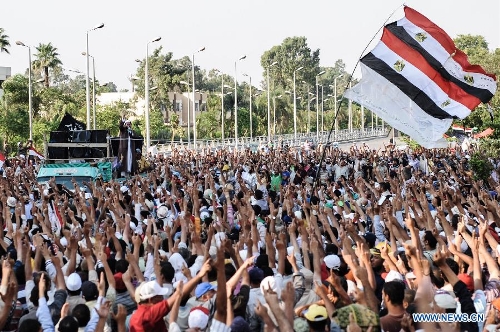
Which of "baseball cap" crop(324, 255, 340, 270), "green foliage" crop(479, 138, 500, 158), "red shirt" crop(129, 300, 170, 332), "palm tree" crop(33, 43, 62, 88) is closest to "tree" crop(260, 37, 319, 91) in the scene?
"palm tree" crop(33, 43, 62, 88)

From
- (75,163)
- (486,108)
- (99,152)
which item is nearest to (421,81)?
A: (75,163)

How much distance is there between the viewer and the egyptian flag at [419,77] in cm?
1353

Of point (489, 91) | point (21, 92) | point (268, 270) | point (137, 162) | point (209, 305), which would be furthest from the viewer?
point (21, 92)

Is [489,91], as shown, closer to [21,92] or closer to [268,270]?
[268,270]

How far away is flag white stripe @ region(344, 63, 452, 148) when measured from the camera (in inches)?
520

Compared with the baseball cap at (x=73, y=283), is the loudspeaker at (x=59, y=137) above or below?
above

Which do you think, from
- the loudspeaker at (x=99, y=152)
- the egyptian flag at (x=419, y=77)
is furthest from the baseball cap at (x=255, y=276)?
the loudspeaker at (x=99, y=152)

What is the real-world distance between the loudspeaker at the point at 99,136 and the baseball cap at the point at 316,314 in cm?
1884

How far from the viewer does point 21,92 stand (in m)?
51.7

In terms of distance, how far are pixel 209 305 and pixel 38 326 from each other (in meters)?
1.23

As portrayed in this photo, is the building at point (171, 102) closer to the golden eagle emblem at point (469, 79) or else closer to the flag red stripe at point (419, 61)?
the flag red stripe at point (419, 61)

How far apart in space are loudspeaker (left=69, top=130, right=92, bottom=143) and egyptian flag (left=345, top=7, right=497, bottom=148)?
1191cm

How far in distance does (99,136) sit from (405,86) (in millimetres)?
12048

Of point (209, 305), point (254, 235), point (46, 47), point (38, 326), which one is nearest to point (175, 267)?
point (254, 235)
